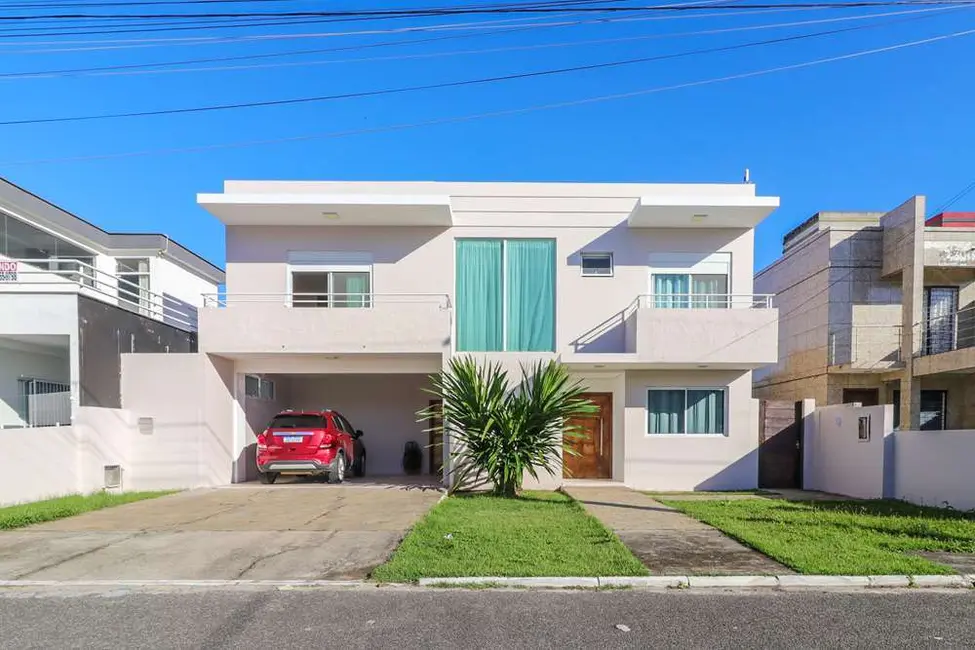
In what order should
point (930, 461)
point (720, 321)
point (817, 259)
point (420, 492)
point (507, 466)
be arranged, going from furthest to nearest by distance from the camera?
point (817, 259)
point (720, 321)
point (420, 492)
point (507, 466)
point (930, 461)

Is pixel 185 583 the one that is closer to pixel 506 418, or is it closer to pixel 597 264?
pixel 506 418

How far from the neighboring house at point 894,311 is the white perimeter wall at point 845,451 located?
127 inches

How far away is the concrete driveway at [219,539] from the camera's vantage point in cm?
591

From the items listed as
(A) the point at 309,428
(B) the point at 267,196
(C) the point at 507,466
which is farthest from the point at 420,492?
(B) the point at 267,196

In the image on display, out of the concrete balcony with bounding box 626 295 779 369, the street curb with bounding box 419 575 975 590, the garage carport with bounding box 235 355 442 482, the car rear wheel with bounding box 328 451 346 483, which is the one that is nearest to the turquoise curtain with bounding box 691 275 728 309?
the concrete balcony with bounding box 626 295 779 369

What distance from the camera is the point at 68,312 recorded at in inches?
425

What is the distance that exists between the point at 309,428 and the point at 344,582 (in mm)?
7139

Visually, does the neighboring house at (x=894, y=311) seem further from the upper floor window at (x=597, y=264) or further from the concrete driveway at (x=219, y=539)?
the concrete driveway at (x=219, y=539)

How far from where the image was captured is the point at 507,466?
10.5 m

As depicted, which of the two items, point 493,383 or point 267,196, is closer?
point 493,383

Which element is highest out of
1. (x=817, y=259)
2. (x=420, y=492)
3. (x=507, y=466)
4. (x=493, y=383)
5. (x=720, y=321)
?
(x=817, y=259)

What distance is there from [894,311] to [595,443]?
28.8ft

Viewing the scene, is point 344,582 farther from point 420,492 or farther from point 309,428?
point 309,428

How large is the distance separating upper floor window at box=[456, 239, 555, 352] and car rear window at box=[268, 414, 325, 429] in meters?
3.45
